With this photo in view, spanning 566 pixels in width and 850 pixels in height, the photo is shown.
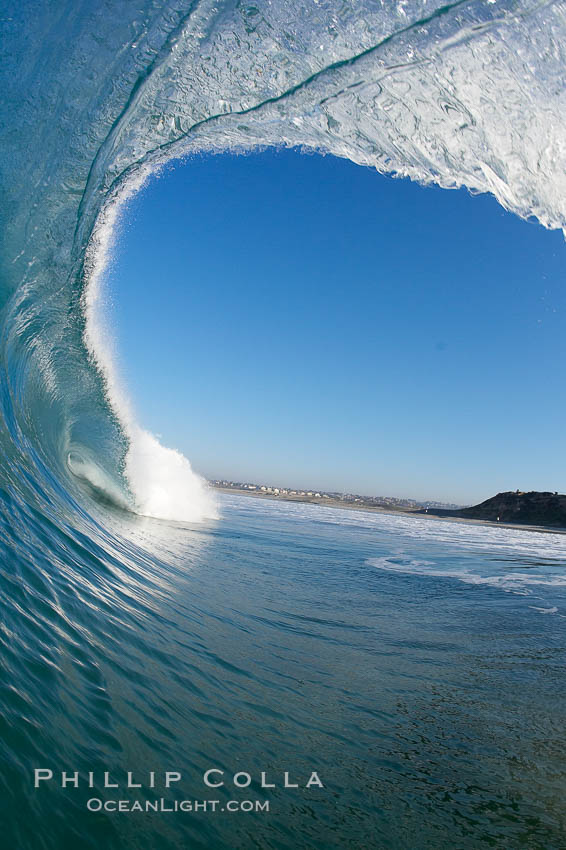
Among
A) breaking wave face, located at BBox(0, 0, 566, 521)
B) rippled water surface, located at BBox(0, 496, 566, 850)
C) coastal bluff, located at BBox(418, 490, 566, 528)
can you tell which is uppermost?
breaking wave face, located at BBox(0, 0, 566, 521)

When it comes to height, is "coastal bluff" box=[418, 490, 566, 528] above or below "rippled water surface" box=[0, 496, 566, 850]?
below

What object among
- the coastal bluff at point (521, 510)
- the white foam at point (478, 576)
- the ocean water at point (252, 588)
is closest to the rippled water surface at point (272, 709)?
the ocean water at point (252, 588)

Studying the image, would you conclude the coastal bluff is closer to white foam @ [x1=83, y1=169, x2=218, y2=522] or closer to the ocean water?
white foam @ [x1=83, y1=169, x2=218, y2=522]

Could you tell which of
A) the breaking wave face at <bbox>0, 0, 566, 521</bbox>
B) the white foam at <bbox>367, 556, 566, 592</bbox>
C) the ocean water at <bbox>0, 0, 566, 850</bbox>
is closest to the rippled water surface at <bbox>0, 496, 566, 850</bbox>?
the ocean water at <bbox>0, 0, 566, 850</bbox>

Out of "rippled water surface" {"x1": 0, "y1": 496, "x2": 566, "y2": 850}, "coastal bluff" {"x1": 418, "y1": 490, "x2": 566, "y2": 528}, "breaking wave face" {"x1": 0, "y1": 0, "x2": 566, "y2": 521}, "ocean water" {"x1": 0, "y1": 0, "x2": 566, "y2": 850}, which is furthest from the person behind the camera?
"coastal bluff" {"x1": 418, "y1": 490, "x2": 566, "y2": 528}

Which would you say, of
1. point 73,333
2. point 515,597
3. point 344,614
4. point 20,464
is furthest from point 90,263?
point 515,597

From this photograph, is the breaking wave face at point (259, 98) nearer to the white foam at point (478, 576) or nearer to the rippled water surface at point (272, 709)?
the rippled water surface at point (272, 709)

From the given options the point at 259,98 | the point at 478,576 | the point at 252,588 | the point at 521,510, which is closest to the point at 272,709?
the point at 252,588

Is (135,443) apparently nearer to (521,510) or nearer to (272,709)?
(272,709)
